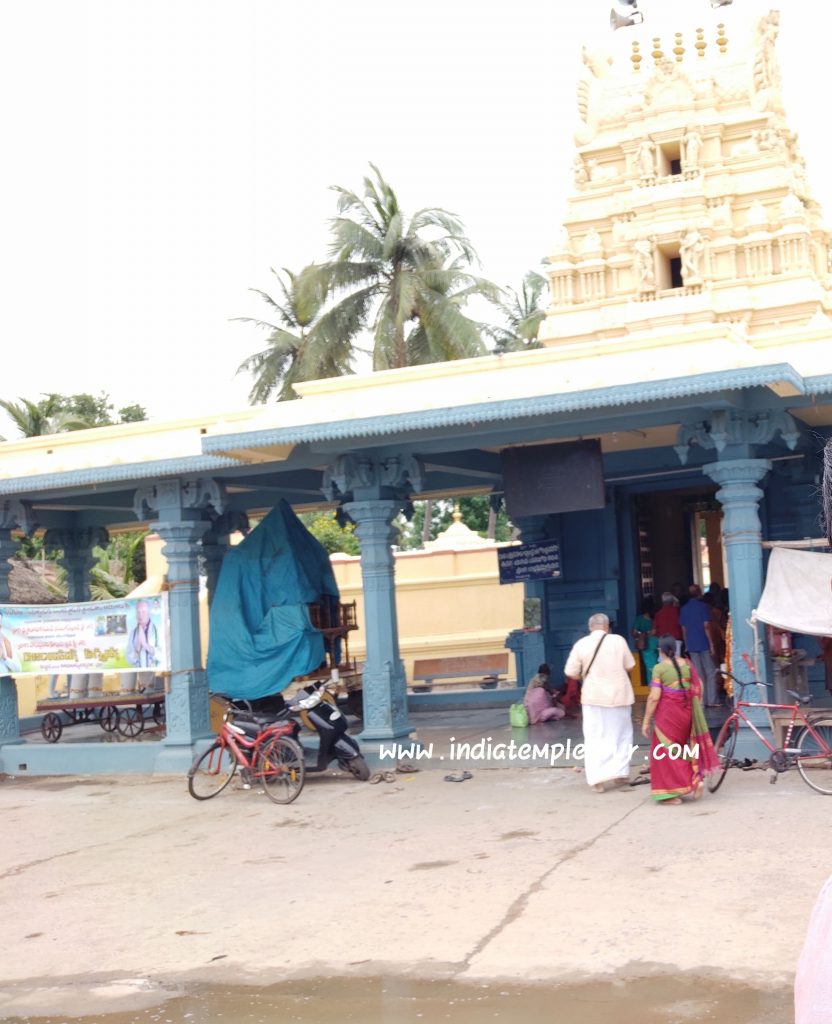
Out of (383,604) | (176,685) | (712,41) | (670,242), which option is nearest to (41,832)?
(176,685)

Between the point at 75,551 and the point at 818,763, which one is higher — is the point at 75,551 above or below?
above

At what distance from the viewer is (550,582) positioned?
15789 mm

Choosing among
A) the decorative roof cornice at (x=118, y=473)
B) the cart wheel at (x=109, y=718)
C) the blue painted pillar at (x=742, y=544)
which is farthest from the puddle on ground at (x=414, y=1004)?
the cart wheel at (x=109, y=718)

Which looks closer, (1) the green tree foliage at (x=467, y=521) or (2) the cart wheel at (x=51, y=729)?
(2) the cart wheel at (x=51, y=729)

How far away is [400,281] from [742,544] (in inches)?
742

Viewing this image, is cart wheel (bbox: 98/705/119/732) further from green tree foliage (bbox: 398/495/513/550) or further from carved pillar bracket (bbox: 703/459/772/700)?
green tree foliage (bbox: 398/495/513/550)

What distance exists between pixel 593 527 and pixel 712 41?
9.36 m

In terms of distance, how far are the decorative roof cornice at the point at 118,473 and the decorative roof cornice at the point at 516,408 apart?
77 cm

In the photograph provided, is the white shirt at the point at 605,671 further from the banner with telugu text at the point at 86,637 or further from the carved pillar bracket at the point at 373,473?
the banner with telugu text at the point at 86,637

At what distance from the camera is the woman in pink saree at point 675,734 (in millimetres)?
9281

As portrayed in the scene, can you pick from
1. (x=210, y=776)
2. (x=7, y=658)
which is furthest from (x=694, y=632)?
(x=7, y=658)

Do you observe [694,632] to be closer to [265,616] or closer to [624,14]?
[265,616]

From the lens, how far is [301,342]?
30.9 meters

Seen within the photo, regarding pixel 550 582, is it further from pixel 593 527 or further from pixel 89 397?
pixel 89 397
